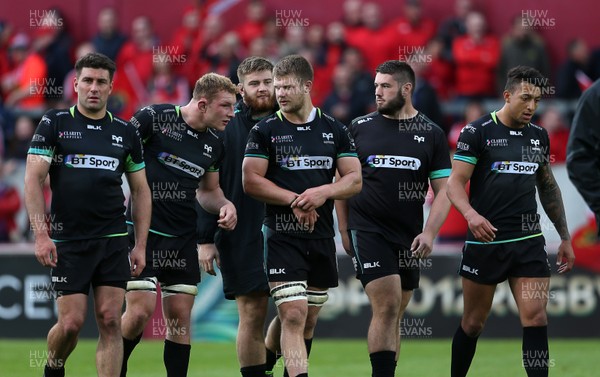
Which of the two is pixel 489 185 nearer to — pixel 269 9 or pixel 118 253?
pixel 118 253

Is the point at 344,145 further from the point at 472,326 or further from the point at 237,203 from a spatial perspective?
the point at 472,326

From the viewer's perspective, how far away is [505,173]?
10.0 meters

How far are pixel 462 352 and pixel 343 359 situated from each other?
3595 mm

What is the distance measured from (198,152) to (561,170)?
7.73m

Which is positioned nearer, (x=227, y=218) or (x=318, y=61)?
(x=227, y=218)

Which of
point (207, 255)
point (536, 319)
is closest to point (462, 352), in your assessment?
point (536, 319)

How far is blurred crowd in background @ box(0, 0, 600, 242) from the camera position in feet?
60.1

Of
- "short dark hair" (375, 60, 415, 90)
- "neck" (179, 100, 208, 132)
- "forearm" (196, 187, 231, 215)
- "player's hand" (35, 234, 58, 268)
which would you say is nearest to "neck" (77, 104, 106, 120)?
"neck" (179, 100, 208, 132)

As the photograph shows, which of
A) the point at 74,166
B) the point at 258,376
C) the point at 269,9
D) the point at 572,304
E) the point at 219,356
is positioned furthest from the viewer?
the point at 269,9

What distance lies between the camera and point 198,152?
9.98m

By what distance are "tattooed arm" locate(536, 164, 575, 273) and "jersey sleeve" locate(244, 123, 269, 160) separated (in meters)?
2.57

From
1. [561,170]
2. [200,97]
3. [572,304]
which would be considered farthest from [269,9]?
[200,97]

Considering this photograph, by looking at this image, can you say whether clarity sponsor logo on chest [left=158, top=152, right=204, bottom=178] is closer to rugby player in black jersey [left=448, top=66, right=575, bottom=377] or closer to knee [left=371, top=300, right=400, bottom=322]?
knee [left=371, top=300, right=400, bottom=322]

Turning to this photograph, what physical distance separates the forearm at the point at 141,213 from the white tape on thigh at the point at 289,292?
119 centimetres
